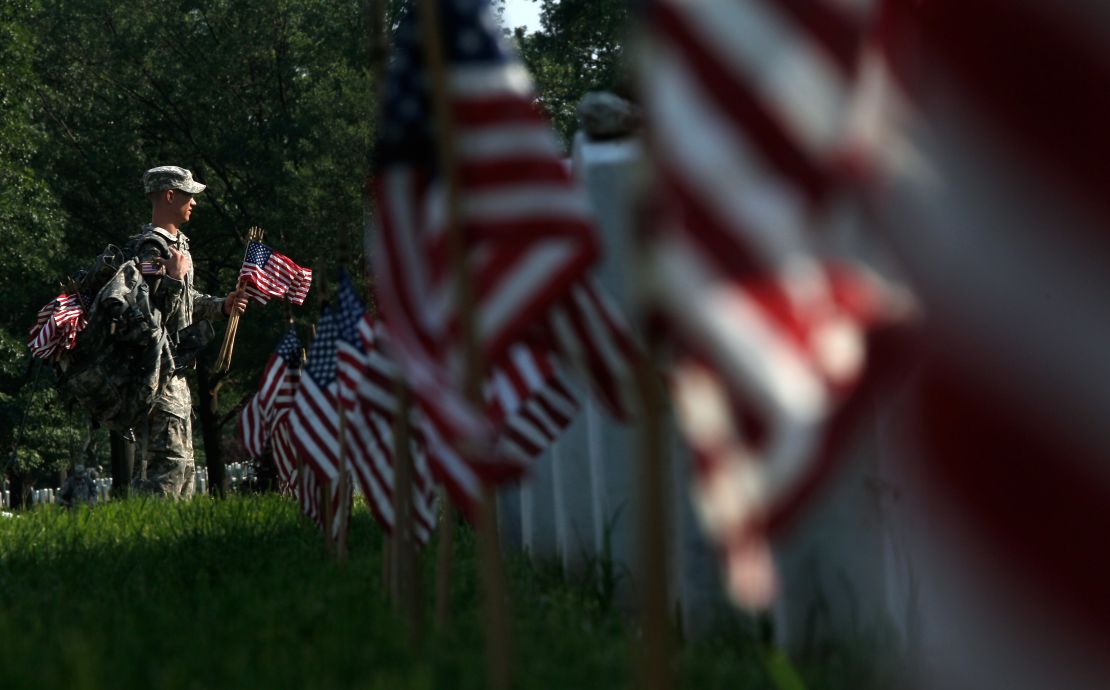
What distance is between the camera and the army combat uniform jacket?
15461mm

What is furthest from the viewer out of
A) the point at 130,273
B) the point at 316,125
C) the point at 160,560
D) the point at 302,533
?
the point at 316,125

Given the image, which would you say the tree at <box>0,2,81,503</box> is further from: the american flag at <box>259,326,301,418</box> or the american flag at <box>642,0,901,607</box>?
the american flag at <box>642,0,901,607</box>

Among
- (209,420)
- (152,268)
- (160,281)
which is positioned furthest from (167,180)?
(209,420)

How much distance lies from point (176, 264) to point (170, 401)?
1.13 metres

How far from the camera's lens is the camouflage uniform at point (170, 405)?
609 inches

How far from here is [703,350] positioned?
3.05 metres

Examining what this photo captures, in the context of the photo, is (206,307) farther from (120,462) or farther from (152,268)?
(120,462)

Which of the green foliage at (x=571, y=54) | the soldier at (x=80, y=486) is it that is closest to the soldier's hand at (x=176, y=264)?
the soldier at (x=80, y=486)

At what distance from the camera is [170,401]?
1554 centimetres

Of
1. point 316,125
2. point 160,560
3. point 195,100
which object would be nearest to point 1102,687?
point 160,560

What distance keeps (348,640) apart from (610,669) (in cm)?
101

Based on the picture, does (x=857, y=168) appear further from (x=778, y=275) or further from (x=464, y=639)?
(x=464, y=639)

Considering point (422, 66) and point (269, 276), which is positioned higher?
point (269, 276)

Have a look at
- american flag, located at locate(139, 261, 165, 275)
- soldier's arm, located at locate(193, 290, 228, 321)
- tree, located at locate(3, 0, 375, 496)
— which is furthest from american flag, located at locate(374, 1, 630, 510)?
tree, located at locate(3, 0, 375, 496)
